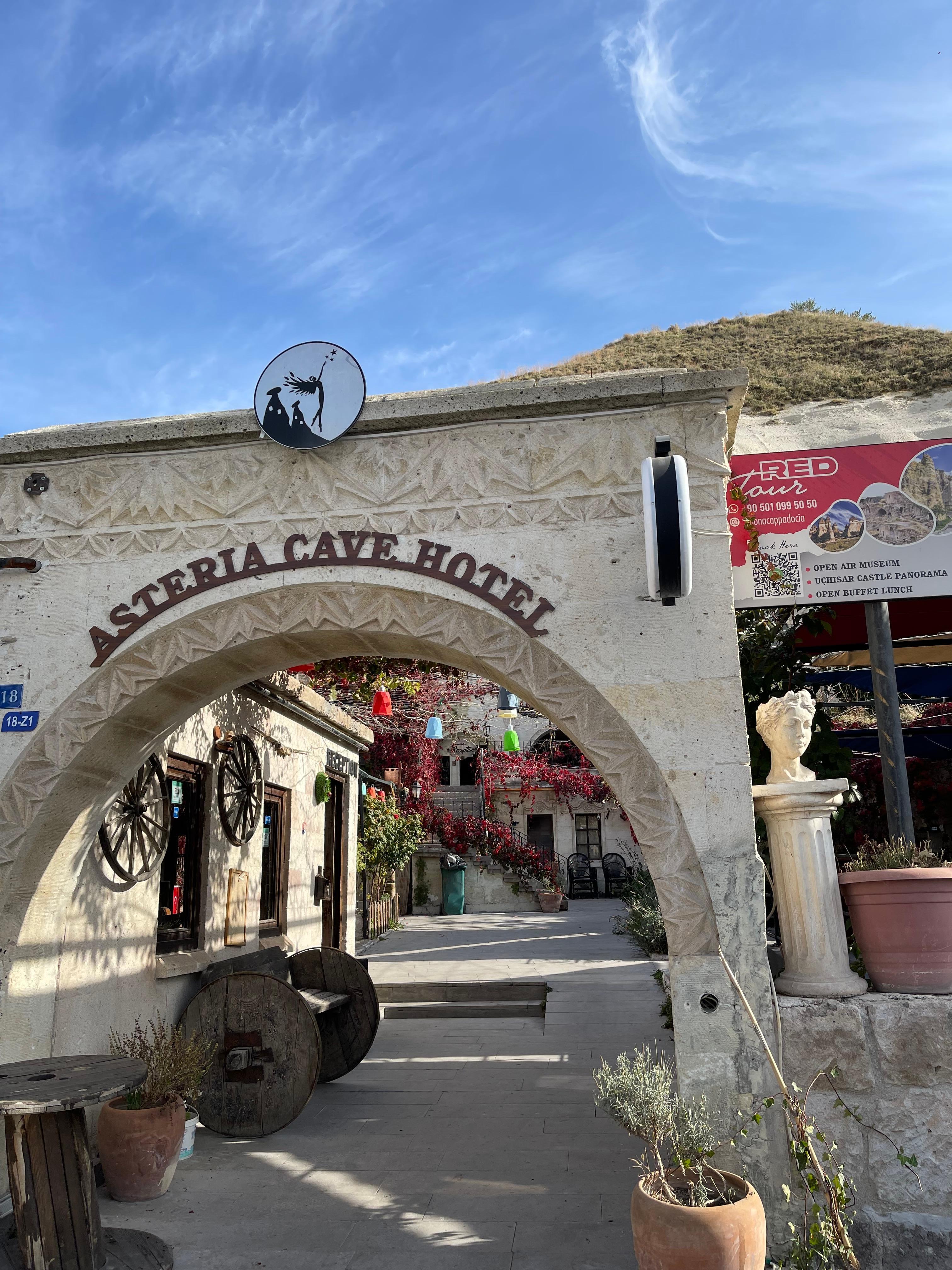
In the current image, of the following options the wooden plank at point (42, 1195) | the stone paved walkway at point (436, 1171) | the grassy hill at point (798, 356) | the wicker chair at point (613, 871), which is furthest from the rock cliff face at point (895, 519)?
the wicker chair at point (613, 871)

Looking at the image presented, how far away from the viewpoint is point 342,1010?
5.98 metres

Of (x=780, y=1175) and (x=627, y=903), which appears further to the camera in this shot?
(x=627, y=903)

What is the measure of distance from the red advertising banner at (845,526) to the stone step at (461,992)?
5490 mm

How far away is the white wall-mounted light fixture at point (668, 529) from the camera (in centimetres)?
344

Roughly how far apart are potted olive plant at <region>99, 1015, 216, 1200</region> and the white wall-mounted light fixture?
2946 mm

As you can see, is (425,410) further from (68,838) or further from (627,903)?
(627,903)

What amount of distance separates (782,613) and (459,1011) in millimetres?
5164

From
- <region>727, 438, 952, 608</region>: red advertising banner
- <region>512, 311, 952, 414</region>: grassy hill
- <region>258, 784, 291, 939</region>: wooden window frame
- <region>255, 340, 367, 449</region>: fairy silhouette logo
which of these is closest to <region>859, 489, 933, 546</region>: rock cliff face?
<region>727, 438, 952, 608</region>: red advertising banner

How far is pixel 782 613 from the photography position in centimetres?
489

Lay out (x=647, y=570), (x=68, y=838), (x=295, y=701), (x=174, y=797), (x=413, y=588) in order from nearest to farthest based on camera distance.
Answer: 1. (x=647, y=570)
2. (x=413, y=588)
3. (x=68, y=838)
4. (x=174, y=797)
5. (x=295, y=701)

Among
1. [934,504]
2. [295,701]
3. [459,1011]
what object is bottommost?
[459,1011]

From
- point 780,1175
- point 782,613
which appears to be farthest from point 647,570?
point 780,1175

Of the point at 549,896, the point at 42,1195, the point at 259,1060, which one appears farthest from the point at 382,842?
the point at 42,1195

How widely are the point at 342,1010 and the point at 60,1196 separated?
2934mm
